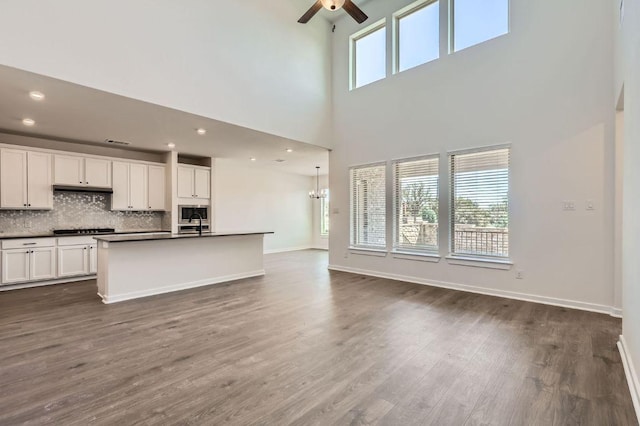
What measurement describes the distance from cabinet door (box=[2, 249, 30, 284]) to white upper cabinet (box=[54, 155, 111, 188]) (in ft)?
4.55

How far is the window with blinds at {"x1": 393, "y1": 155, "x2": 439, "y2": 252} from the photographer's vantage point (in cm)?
545

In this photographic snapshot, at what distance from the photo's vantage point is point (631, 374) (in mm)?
2207

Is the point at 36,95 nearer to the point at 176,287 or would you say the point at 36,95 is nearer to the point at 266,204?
the point at 176,287

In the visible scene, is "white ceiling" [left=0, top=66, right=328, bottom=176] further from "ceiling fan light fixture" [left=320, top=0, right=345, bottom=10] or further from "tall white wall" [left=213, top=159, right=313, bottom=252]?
"ceiling fan light fixture" [left=320, top=0, right=345, bottom=10]

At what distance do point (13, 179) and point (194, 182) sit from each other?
10.4ft

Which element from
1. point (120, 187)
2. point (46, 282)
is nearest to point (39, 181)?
point (120, 187)

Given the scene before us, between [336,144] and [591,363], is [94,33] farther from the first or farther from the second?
[591,363]

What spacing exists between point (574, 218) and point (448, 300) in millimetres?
1961

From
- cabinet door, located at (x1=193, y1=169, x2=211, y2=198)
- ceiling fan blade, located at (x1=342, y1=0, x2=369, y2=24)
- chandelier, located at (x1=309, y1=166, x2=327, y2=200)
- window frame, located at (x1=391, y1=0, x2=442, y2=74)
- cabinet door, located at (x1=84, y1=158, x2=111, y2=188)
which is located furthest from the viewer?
chandelier, located at (x1=309, y1=166, x2=327, y2=200)

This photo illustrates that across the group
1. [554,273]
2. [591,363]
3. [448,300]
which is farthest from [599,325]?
[448,300]

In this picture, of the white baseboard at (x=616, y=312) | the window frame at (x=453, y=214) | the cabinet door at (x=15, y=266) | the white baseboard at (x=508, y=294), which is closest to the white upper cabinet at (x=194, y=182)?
the cabinet door at (x=15, y=266)

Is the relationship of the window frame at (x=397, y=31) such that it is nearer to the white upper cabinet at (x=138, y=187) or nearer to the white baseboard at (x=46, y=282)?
the white upper cabinet at (x=138, y=187)

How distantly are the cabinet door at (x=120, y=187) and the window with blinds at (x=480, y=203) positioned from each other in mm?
6521

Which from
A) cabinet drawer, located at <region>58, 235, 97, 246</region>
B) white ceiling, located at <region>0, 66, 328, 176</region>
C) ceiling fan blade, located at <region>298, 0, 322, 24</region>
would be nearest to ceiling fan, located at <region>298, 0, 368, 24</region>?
ceiling fan blade, located at <region>298, 0, 322, 24</region>
